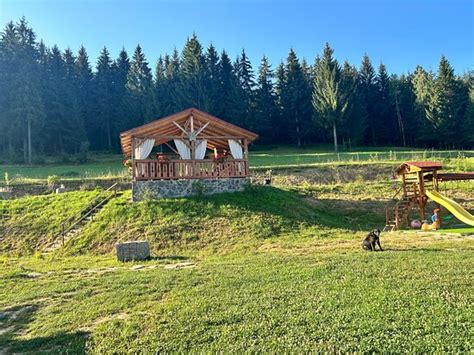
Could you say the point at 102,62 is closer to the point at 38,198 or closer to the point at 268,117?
the point at 268,117

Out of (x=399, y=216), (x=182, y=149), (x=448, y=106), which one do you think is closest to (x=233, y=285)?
(x=182, y=149)

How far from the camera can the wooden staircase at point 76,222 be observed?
46.5 ft

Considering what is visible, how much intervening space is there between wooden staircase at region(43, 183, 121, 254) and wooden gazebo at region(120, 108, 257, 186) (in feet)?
7.03

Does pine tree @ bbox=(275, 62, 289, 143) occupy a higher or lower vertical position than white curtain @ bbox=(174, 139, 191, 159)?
higher

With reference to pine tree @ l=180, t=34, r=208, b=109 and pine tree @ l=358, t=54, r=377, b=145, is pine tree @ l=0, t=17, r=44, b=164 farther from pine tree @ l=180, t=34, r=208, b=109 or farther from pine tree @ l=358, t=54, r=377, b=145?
pine tree @ l=358, t=54, r=377, b=145

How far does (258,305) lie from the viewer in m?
5.62

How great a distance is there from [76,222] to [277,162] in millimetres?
21135

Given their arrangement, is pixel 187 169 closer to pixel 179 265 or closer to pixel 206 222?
pixel 206 222

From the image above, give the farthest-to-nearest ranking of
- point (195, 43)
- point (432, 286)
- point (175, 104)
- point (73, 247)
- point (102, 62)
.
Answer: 1. point (102, 62)
2. point (195, 43)
3. point (175, 104)
4. point (73, 247)
5. point (432, 286)

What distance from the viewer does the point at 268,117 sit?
49.8 m

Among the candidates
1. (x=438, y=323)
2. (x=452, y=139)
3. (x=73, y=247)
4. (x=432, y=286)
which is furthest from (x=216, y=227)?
(x=452, y=139)

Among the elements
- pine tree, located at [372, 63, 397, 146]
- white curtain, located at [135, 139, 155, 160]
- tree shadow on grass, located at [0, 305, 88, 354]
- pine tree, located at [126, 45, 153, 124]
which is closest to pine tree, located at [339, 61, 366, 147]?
pine tree, located at [372, 63, 397, 146]

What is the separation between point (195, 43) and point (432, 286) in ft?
162

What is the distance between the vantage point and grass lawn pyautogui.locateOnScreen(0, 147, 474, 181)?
27438 millimetres
